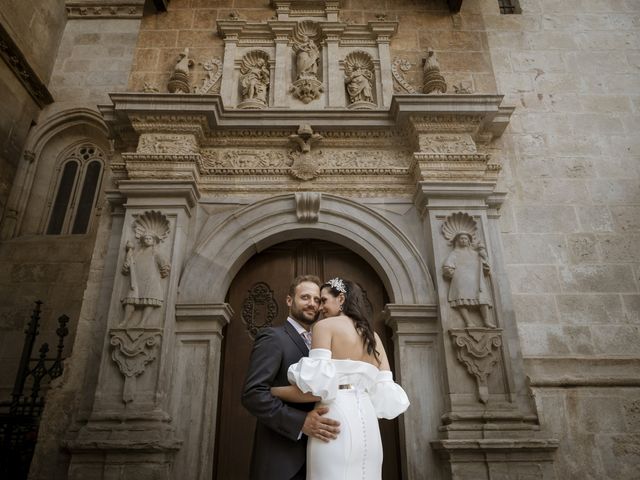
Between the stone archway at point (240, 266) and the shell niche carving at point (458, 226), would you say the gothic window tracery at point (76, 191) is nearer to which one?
the stone archway at point (240, 266)

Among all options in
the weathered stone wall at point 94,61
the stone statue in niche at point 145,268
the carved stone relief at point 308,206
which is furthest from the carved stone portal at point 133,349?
the weathered stone wall at point 94,61

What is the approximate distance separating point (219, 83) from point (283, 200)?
2.04 metres

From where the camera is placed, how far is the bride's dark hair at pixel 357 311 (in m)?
2.89

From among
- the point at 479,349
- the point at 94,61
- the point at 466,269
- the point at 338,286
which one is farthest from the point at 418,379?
the point at 94,61

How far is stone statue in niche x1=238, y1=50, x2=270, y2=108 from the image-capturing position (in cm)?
611

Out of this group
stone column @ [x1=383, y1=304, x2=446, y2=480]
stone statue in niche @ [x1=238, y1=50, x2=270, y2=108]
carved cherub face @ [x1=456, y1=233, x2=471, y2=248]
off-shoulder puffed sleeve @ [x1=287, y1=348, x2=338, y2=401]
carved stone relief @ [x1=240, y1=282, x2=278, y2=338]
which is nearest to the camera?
off-shoulder puffed sleeve @ [x1=287, y1=348, x2=338, y2=401]

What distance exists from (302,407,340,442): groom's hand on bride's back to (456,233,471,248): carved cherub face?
296 centimetres

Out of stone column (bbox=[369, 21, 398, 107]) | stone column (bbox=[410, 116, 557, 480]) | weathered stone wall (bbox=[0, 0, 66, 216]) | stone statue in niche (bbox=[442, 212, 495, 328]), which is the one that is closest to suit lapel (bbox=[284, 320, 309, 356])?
stone column (bbox=[410, 116, 557, 480])

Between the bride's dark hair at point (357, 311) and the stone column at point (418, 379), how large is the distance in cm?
194

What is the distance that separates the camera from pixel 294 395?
268 centimetres

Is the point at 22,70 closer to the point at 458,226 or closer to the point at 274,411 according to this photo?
the point at 458,226

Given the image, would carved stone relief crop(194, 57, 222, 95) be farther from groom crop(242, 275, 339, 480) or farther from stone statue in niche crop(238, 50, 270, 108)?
groom crop(242, 275, 339, 480)

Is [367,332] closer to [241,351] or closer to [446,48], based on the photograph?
[241,351]

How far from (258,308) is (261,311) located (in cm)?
5
